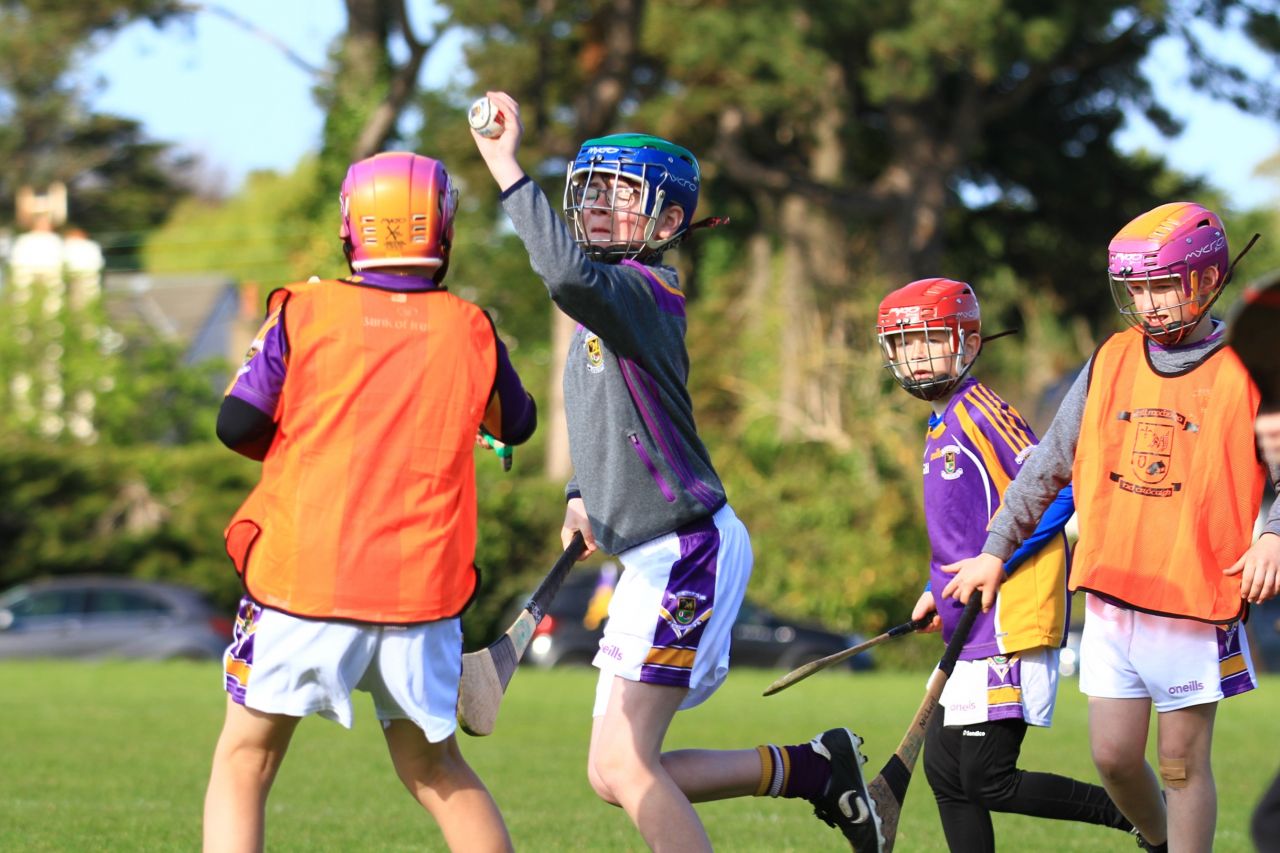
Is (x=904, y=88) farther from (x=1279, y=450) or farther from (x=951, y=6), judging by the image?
(x=1279, y=450)

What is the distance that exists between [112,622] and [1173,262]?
20309mm

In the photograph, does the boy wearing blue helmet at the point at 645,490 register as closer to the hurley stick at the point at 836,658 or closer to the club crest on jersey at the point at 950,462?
the hurley stick at the point at 836,658

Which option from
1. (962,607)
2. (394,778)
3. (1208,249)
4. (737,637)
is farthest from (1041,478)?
(737,637)

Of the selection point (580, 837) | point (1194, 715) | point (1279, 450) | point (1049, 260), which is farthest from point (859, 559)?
point (1279, 450)

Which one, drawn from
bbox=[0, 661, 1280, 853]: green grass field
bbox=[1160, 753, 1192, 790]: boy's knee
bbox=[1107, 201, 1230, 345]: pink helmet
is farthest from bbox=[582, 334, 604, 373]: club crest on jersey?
bbox=[0, 661, 1280, 853]: green grass field

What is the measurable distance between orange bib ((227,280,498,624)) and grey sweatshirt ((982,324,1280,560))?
6.20 feet

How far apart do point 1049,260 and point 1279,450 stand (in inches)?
1214

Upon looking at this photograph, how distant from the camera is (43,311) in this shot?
39750 mm

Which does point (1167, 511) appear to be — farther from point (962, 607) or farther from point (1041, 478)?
point (962, 607)

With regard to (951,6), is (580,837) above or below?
below

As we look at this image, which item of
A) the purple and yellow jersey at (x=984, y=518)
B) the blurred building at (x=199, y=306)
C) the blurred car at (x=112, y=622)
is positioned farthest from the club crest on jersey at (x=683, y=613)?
the blurred building at (x=199, y=306)

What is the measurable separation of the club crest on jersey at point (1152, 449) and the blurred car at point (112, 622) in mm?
18973

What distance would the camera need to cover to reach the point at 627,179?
5023mm

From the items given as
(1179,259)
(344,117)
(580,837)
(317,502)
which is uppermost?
(344,117)
